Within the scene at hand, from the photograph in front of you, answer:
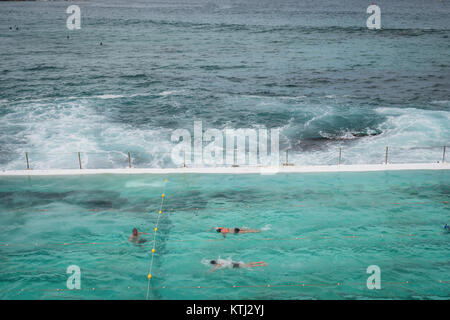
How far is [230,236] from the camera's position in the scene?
1619cm

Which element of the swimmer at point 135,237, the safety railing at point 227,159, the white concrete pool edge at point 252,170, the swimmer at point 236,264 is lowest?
the swimmer at point 236,264

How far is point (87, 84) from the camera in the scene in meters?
46.8

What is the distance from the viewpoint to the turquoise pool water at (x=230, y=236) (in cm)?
1356

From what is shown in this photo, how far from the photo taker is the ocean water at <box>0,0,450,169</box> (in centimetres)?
2981

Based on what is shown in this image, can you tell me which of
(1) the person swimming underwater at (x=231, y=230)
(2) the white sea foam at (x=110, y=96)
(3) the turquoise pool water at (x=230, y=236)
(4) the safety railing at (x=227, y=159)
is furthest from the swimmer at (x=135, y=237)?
(2) the white sea foam at (x=110, y=96)

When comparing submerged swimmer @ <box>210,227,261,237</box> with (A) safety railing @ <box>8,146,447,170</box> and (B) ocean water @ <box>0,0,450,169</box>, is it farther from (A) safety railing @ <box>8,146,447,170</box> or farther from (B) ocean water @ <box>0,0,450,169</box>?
(B) ocean water @ <box>0,0,450,169</box>

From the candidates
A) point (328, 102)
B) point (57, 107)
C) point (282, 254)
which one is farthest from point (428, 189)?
point (57, 107)

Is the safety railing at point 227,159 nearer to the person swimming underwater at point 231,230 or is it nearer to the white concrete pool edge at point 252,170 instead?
the white concrete pool edge at point 252,170

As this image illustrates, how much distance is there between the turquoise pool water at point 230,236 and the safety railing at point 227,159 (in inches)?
193

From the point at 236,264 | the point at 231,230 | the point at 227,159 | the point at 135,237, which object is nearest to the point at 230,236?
the point at 231,230

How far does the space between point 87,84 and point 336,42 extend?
45555 mm

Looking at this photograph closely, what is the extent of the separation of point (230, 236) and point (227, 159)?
11.3 metres
